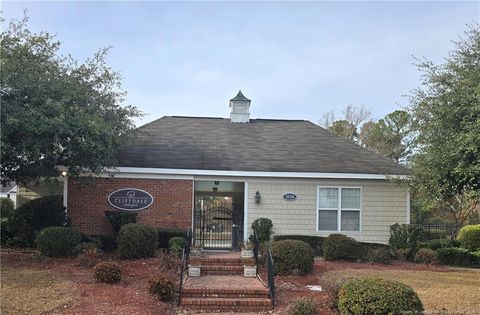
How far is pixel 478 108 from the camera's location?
459 inches

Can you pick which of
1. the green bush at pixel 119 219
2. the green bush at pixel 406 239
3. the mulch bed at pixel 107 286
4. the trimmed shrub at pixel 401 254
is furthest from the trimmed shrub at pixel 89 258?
the green bush at pixel 406 239

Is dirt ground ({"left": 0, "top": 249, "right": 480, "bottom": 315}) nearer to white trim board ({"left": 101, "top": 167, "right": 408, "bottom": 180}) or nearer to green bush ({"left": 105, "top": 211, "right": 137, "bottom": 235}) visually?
green bush ({"left": 105, "top": 211, "right": 137, "bottom": 235})

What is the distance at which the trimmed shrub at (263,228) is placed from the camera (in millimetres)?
17188

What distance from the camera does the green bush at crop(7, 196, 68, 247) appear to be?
54.0ft

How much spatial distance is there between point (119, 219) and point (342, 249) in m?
7.08

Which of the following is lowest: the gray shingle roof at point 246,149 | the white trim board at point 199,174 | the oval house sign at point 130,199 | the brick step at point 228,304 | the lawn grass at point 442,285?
the brick step at point 228,304

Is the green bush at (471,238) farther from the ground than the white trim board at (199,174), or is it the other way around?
the white trim board at (199,174)

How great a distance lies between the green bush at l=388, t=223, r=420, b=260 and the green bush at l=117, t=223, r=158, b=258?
27.0 feet

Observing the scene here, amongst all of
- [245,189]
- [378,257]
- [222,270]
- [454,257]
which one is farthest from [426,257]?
[222,270]

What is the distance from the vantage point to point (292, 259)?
43.5ft

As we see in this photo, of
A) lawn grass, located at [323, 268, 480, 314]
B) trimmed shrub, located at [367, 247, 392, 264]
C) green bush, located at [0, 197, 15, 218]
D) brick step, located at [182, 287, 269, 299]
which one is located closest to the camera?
lawn grass, located at [323, 268, 480, 314]

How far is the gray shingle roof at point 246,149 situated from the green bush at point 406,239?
195cm

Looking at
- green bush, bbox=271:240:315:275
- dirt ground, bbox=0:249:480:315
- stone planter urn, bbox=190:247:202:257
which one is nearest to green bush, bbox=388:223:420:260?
dirt ground, bbox=0:249:480:315

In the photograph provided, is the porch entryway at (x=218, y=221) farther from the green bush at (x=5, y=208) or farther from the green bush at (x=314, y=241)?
the green bush at (x=5, y=208)
